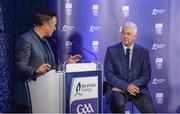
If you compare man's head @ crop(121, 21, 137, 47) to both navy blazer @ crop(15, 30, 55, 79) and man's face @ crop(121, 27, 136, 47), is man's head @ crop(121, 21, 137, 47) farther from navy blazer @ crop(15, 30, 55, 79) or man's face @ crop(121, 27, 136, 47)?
navy blazer @ crop(15, 30, 55, 79)

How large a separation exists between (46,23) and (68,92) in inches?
49.2

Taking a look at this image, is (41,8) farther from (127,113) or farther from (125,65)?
(127,113)

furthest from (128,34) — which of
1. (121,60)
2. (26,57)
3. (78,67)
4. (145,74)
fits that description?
(26,57)

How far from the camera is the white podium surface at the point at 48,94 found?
4.13 m

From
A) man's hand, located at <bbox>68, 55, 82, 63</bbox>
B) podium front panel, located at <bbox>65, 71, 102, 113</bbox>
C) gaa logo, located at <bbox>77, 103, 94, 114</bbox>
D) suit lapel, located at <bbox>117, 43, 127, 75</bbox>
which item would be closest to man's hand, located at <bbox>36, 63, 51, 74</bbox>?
podium front panel, located at <bbox>65, 71, 102, 113</bbox>

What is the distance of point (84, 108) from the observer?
13.6ft

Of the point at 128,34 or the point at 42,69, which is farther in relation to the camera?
the point at 128,34

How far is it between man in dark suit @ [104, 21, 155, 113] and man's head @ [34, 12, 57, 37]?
859 millimetres

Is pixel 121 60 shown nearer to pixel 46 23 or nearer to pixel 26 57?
pixel 46 23

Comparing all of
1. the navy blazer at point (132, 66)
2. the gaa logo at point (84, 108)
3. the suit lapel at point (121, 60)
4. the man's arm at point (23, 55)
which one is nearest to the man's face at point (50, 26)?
the man's arm at point (23, 55)

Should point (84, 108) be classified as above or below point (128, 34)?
below

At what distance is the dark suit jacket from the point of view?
15.0 feet

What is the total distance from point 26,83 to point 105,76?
116cm

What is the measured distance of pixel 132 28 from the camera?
512 cm
